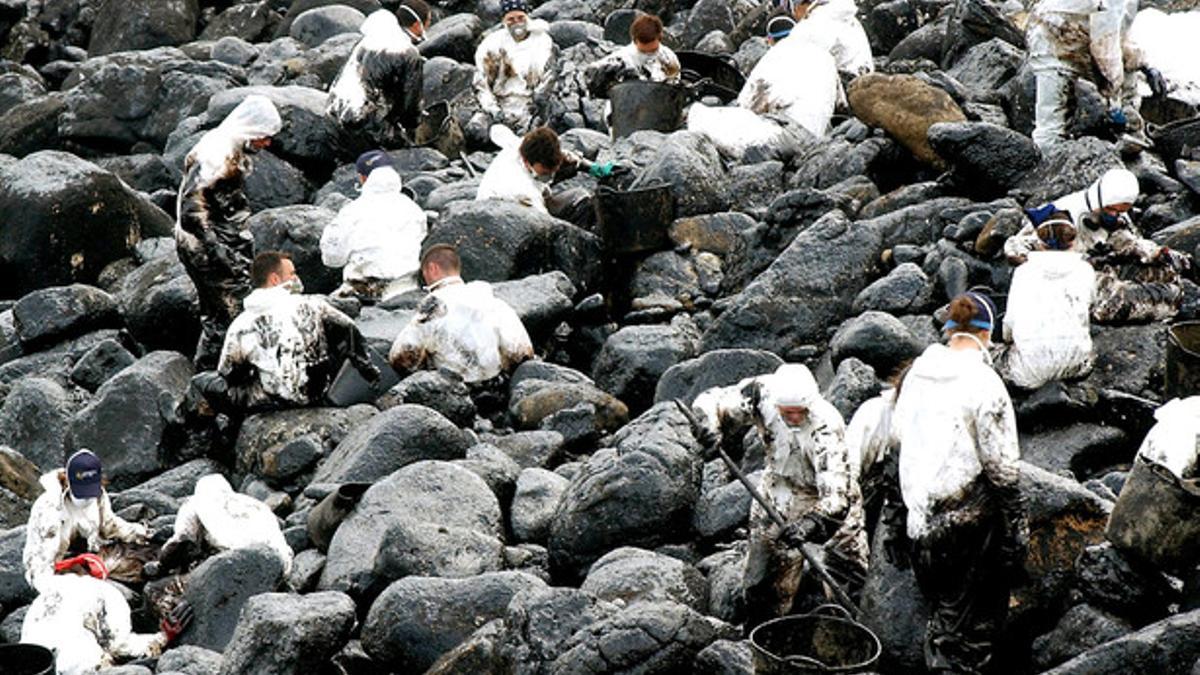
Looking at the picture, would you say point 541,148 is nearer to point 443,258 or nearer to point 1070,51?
point 443,258

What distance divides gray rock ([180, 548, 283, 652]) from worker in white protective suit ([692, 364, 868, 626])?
2.78 meters

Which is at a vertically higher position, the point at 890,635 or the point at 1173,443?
the point at 1173,443

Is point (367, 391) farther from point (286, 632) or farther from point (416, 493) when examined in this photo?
point (286, 632)

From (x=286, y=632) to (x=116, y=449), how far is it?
5.22 meters

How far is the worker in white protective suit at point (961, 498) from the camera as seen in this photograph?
357 inches

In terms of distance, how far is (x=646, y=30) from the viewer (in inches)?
725

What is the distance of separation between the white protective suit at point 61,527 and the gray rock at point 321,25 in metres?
15.4

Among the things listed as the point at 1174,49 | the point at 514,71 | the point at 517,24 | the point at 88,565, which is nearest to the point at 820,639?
the point at 88,565

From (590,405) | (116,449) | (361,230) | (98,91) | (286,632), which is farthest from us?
(98,91)

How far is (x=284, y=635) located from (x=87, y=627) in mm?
1650

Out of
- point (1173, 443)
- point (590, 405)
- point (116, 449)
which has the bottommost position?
point (116, 449)

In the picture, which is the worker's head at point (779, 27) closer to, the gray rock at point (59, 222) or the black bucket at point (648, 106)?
the black bucket at point (648, 106)

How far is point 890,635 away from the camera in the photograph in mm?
9586

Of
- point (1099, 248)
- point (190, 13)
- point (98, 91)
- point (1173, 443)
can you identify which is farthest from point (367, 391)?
point (190, 13)
